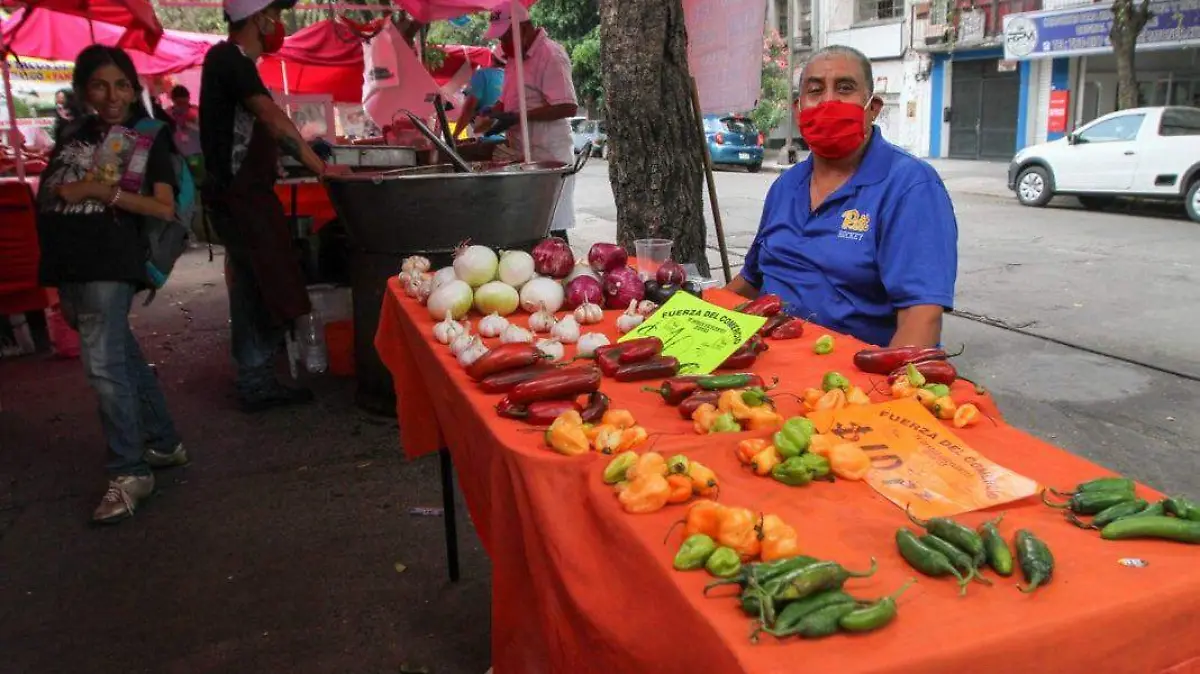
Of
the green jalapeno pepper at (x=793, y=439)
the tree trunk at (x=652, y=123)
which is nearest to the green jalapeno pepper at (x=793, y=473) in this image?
the green jalapeno pepper at (x=793, y=439)

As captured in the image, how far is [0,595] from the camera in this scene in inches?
129

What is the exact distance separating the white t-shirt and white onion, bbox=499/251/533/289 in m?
3.57

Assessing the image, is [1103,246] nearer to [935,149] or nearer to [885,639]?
[885,639]

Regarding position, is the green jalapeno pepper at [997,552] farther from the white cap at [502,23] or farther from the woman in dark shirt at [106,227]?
the white cap at [502,23]

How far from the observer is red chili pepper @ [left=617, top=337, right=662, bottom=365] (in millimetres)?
2076

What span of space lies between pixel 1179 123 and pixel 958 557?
1409 centimetres

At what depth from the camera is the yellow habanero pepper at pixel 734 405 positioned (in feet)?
5.55

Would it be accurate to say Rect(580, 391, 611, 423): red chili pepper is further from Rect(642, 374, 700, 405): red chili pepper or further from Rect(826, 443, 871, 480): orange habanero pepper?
Rect(826, 443, 871, 480): orange habanero pepper

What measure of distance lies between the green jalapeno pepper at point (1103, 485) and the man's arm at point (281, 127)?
393 cm

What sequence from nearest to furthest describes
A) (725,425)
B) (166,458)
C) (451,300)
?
1. (725,425)
2. (451,300)
3. (166,458)

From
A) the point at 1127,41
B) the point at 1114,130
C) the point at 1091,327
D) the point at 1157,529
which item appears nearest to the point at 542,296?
the point at 1157,529

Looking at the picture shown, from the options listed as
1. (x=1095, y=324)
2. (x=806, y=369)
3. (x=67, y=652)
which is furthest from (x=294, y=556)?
(x=1095, y=324)

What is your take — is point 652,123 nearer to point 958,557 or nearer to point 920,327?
point 920,327

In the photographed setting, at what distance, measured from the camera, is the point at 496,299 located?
2.73 metres
